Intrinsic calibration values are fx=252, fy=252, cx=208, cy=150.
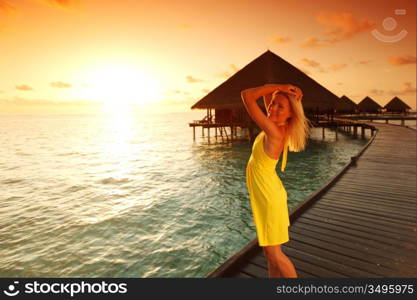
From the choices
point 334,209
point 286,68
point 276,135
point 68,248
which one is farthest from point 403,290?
point 286,68

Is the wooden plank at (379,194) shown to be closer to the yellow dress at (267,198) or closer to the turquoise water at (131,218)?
the turquoise water at (131,218)

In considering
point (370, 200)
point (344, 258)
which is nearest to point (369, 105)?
point (370, 200)

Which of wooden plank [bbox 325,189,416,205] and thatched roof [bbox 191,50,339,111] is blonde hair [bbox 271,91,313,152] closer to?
wooden plank [bbox 325,189,416,205]

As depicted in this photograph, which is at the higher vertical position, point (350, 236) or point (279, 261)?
point (279, 261)

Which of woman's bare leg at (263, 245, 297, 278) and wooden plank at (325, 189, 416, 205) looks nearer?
woman's bare leg at (263, 245, 297, 278)

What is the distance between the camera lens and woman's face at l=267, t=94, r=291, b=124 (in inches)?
80.9

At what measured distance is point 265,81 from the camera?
65.4 ft

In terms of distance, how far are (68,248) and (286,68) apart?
20956 mm

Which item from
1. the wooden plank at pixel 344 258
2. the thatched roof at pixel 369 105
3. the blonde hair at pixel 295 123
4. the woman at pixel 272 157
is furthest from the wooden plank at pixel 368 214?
the thatched roof at pixel 369 105

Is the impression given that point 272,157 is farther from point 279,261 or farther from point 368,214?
point 368,214

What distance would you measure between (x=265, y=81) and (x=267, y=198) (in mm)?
19212

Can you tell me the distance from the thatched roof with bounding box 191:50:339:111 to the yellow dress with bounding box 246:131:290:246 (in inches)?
736

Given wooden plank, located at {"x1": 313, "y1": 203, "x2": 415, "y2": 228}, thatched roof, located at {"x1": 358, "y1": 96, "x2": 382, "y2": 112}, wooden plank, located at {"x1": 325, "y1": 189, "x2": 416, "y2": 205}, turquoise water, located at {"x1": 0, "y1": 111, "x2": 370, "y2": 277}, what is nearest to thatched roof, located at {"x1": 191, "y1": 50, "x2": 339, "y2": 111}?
turquoise water, located at {"x1": 0, "y1": 111, "x2": 370, "y2": 277}

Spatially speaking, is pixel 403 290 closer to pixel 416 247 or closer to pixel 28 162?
pixel 416 247
